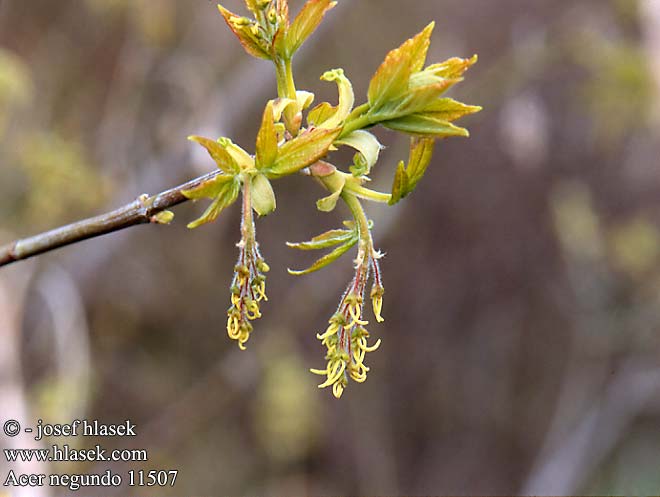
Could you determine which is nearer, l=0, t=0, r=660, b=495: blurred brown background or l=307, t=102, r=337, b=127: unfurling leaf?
l=307, t=102, r=337, b=127: unfurling leaf

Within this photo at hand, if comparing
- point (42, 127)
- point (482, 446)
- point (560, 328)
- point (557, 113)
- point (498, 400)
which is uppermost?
point (557, 113)

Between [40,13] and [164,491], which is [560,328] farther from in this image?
[40,13]

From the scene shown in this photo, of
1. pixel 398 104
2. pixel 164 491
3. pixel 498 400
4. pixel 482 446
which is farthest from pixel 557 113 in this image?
pixel 398 104
